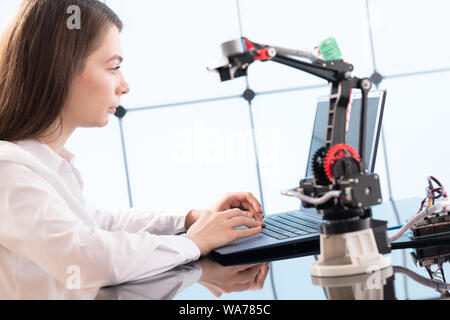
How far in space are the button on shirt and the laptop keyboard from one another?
0.19 meters

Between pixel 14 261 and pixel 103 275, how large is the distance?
21 cm

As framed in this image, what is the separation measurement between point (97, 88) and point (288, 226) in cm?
50

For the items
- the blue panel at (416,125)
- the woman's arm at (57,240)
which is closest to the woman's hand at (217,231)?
the woman's arm at (57,240)

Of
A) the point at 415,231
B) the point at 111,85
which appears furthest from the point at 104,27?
the point at 415,231

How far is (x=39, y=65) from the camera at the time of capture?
118 centimetres

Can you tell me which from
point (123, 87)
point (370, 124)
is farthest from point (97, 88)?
point (370, 124)

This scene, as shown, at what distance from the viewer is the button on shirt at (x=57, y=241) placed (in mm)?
993

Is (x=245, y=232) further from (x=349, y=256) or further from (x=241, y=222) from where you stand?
(x=349, y=256)

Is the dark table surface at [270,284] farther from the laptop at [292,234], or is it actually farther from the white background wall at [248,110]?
the white background wall at [248,110]

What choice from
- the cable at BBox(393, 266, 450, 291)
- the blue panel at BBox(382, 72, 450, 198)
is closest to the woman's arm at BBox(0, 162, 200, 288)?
the cable at BBox(393, 266, 450, 291)

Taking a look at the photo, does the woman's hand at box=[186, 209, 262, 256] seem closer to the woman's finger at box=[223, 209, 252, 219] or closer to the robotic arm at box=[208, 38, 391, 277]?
the woman's finger at box=[223, 209, 252, 219]

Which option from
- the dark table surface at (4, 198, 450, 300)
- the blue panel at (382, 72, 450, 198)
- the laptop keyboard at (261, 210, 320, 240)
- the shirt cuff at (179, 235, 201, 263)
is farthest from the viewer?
the blue panel at (382, 72, 450, 198)

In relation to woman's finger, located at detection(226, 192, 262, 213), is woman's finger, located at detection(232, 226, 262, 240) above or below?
below

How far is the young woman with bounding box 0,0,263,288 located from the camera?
1001mm
